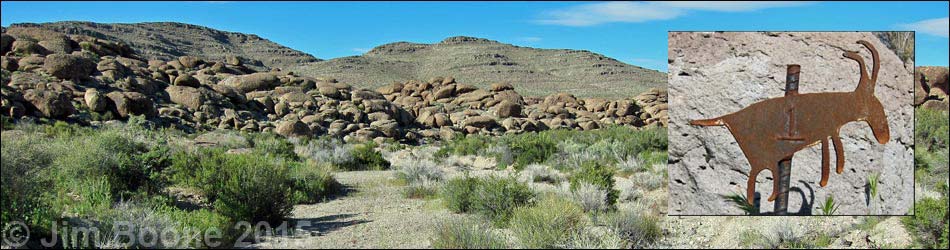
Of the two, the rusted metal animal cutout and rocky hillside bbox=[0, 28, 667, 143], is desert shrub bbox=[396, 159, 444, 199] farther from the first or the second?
rocky hillside bbox=[0, 28, 667, 143]

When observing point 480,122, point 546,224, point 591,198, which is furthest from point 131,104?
point 546,224

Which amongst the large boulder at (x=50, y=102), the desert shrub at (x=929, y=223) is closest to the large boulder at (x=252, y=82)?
the large boulder at (x=50, y=102)

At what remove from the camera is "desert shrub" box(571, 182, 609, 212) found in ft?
26.9

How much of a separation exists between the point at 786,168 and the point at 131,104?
3159 centimetres

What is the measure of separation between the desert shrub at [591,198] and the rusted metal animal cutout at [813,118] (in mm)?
3545

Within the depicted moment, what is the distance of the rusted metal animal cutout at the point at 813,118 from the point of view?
4.52 m

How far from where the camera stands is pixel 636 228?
668 centimetres

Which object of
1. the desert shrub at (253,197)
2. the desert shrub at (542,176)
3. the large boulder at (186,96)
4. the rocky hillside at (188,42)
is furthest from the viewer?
the rocky hillside at (188,42)

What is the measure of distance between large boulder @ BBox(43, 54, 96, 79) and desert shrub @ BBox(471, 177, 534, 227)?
99.0 ft

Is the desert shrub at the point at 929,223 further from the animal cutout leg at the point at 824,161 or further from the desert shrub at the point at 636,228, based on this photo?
the desert shrub at the point at 636,228

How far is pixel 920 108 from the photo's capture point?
7.04 metres

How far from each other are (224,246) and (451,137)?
30.7 meters

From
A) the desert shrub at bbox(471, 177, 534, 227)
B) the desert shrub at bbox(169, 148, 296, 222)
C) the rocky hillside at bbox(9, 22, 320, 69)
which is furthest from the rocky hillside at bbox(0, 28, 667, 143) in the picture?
the rocky hillside at bbox(9, 22, 320, 69)

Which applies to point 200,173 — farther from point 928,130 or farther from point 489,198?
point 928,130
